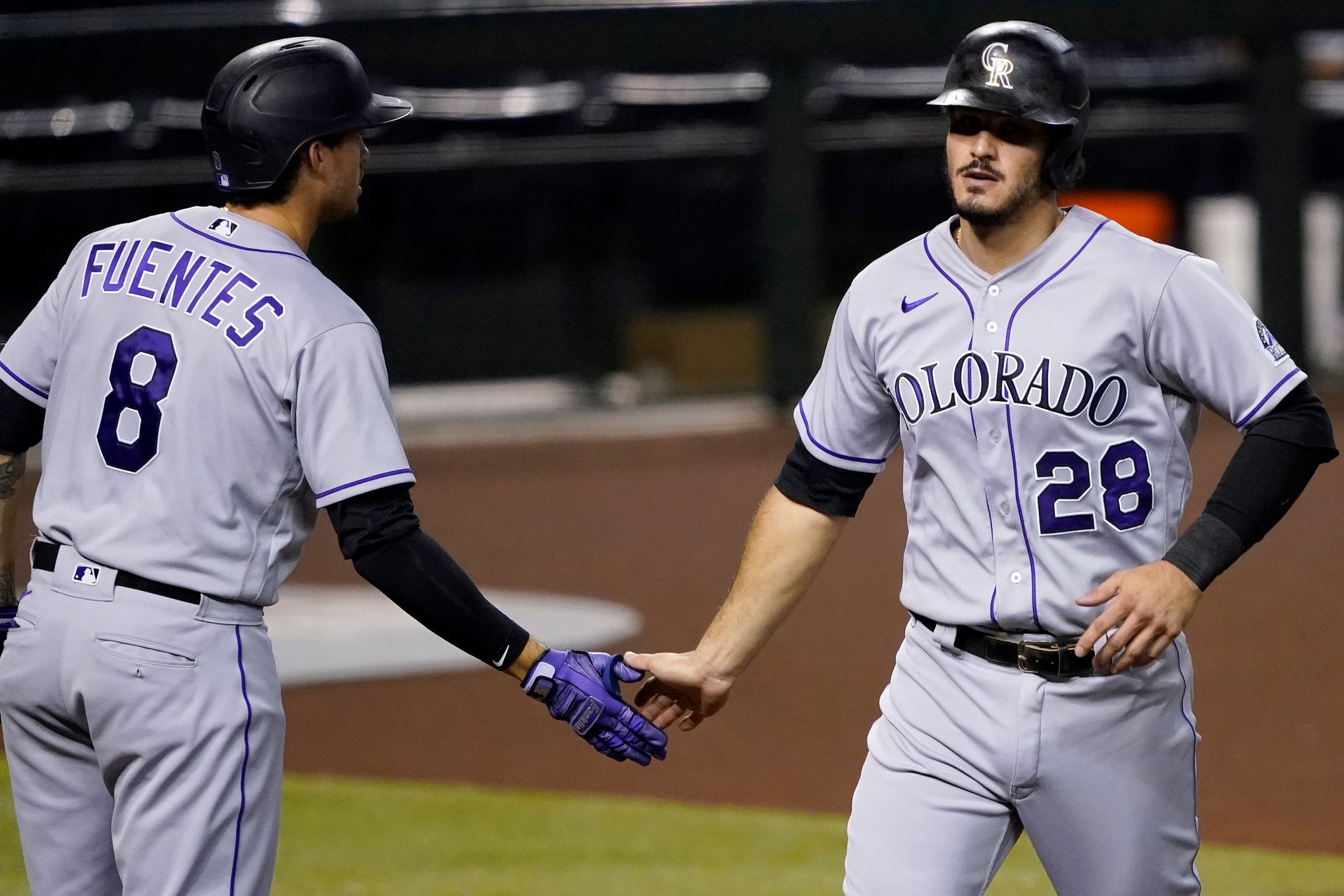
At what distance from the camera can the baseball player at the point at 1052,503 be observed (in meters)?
2.83

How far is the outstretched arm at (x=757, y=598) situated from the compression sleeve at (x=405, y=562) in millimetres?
516

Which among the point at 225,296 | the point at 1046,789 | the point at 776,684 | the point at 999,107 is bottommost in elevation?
the point at 776,684

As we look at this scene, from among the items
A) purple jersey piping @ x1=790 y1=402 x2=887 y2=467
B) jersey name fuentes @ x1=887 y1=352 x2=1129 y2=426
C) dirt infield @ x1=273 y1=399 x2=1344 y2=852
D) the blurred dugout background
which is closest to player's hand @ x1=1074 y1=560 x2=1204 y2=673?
jersey name fuentes @ x1=887 y1=352 x2=1129 y2=426

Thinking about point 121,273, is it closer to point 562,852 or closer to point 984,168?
point 984,168

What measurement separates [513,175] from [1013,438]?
1941 centimetres

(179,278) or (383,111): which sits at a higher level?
(383,111)

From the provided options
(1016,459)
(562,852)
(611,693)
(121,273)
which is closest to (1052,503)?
(1016,459)

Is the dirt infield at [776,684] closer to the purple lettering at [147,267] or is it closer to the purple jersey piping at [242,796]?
the purple jersey piping at [242,796]

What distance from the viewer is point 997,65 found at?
9.57 ft

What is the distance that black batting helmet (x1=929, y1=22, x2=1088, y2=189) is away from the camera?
290 centimetres

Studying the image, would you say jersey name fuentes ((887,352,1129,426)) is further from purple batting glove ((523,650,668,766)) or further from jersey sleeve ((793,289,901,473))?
purple batting glove ((523,650,668,766))

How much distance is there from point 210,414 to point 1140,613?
1.51 meters

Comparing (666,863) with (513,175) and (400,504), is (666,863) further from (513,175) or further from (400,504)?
(513,175)

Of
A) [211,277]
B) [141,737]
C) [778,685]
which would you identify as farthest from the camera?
[778,685]
